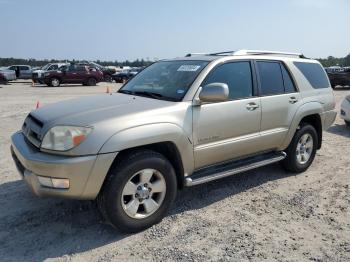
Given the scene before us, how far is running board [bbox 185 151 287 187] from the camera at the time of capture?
13.7 feet

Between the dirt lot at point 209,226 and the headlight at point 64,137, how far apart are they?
38.4 inches

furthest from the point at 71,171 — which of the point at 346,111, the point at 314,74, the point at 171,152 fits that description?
the point at 346,111

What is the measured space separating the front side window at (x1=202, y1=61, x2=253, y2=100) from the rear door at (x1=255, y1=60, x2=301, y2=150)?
216mm

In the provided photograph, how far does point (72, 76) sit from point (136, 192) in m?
24.6

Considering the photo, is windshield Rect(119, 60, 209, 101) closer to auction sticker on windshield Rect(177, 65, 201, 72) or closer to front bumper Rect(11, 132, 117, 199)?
auction sticker on windshield Rect(177, 65, 201, 72)

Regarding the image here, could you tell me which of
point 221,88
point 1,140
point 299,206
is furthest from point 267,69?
point 1,140

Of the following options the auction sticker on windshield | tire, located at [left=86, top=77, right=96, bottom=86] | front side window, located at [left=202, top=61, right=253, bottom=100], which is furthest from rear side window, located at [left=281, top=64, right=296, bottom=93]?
tire, located at [left=86, top=77, right=96, bottom=86]

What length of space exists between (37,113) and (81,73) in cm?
2385

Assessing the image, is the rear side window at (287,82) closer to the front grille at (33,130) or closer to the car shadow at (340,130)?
the front grille at (33,130)

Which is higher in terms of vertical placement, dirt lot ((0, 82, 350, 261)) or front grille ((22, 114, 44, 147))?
front grille ((22, 114, 44, 147))

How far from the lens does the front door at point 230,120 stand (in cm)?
418

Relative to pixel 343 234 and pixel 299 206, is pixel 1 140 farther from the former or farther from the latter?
pixel 343 234

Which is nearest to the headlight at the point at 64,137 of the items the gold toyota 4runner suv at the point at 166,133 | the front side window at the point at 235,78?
the gold toyota 4runner suv at the point at 166,133

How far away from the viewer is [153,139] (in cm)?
370
